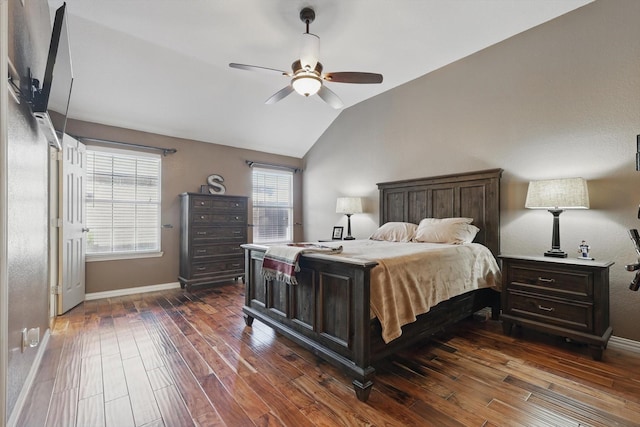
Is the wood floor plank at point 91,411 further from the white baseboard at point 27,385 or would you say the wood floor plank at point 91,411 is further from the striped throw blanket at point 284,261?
the striped throw blanket at point 284,261

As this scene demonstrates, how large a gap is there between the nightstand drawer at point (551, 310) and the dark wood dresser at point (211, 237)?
12.3 feet

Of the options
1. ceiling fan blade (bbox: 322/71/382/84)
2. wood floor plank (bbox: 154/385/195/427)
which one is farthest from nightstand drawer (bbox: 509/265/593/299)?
wood floor plank (bbox: 154/385/195/427)

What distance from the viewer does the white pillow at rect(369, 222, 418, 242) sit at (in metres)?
3.65

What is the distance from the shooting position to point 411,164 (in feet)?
13.5

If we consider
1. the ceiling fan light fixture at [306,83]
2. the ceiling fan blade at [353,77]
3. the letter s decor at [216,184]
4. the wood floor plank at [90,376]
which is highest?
the ceiling fan blade at [353,77]

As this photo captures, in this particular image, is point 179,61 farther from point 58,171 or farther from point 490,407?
point 490,407

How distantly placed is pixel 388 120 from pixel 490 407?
3.76 metres

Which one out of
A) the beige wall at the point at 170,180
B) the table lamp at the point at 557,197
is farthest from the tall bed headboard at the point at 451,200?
the beige wall at the point at 170,180

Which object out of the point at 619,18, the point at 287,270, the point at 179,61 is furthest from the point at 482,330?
the point at 179,61

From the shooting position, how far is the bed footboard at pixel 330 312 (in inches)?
72.1

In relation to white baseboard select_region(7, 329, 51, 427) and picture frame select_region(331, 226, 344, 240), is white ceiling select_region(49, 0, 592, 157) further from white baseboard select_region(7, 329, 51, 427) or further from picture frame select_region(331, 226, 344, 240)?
white baseboard select_region(7, 329, 51, 427)

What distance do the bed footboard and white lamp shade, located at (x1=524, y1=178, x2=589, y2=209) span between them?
1.92 metres

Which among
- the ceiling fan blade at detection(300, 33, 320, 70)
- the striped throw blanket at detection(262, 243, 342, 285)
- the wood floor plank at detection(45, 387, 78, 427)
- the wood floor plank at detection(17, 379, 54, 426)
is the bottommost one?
the wood floor plank at detection(45, 387, 78, 427)

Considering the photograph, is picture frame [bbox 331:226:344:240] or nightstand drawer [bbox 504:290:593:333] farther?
picture frame [bbox 331:226:344:240]
